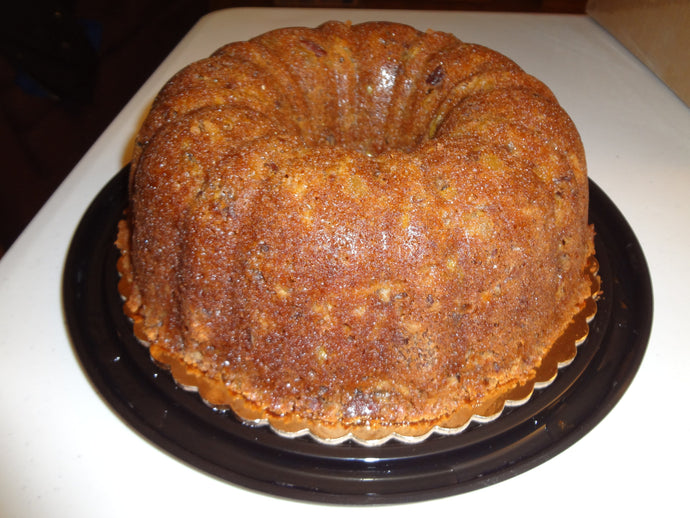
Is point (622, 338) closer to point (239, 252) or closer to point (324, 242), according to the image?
point (324, 242)

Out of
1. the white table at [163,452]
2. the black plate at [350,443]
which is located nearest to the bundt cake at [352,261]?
the black plate at [350,443]

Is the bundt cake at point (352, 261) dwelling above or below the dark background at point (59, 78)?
above

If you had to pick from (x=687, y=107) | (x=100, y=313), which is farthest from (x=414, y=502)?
(x=687, y=107)

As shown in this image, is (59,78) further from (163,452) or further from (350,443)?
(350,443)

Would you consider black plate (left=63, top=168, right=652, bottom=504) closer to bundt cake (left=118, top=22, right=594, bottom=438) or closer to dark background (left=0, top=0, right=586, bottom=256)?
bundt cake (left=118, top=22, right=594, bottom=438)

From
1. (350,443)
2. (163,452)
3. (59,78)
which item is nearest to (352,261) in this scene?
(350,443)

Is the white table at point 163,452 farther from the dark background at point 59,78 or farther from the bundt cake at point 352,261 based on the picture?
the dark background at point 59,78

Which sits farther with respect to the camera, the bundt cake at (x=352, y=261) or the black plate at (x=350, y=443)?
the bundt cake at (x=352, y=261)
